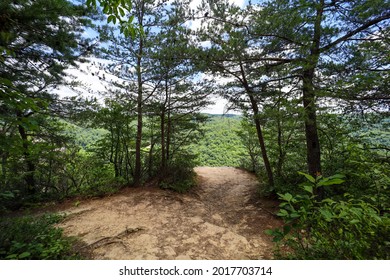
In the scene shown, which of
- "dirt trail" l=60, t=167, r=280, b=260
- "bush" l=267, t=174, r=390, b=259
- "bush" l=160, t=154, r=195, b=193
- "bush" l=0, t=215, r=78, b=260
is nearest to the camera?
"bush" l=267, t=174, r=390, b=259

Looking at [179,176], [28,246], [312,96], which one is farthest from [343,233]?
[179,176]

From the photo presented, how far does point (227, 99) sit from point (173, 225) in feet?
13.2

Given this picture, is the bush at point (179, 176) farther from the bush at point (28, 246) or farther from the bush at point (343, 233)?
the bush at point (343, 233)

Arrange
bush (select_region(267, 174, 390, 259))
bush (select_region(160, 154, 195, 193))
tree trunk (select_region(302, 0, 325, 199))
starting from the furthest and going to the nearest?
1. bush (select_region(160, 154, 195, 193))
2. tree trunk (select_region(302, 0, 325, 199))
3. bush (select_region(267, 174, 390, 259))

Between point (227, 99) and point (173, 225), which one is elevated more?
point (227, 99)

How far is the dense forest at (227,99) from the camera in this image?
63.9 inches

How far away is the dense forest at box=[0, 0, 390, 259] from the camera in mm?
1624

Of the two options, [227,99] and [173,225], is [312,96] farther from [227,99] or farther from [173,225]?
[173,225]

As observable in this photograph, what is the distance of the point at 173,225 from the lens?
3.71 metres

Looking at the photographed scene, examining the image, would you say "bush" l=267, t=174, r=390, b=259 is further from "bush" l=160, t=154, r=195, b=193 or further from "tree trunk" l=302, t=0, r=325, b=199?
"bush" l=160, t=154, r=195, b=193

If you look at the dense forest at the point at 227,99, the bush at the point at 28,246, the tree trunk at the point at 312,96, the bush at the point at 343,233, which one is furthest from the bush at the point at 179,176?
the bush at the point at 343,233

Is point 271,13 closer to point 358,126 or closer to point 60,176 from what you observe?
point 358,126

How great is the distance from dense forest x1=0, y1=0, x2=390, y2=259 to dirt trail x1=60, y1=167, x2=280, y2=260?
469 mm

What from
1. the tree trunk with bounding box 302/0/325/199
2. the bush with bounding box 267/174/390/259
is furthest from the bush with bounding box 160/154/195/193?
the bush with bounding box 267/174/390/259
